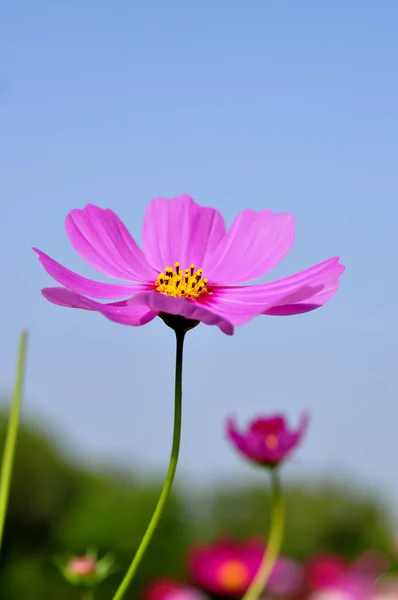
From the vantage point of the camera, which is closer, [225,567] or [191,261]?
[191,261]

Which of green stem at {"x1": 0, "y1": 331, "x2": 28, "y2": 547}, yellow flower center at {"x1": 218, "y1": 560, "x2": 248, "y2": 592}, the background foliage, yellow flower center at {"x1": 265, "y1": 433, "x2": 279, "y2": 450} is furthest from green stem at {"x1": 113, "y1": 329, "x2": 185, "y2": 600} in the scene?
the background foliage

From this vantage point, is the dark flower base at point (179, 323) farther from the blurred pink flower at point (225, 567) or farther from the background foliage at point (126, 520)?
the background foliage at point (126, 520)

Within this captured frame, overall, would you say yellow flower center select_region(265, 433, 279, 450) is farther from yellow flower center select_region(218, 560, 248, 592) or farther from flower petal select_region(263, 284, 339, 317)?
yellow flower center select_region(218, 560, 248, 592)

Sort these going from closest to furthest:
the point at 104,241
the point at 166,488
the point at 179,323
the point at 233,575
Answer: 1. the point at 166,488
2. the point at 179,323
3. the point at 104,241
4. the point at 233,575

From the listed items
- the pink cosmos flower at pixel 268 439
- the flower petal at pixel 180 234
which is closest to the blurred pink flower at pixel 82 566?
the pink cosmos flower at pixel 268 439

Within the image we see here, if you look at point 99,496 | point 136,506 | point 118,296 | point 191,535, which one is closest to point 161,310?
point 118,296

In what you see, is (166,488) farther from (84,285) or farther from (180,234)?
(180,234)

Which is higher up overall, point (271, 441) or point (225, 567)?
point (271, 441)

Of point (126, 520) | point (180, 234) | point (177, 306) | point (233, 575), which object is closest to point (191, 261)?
point (180, 234)
